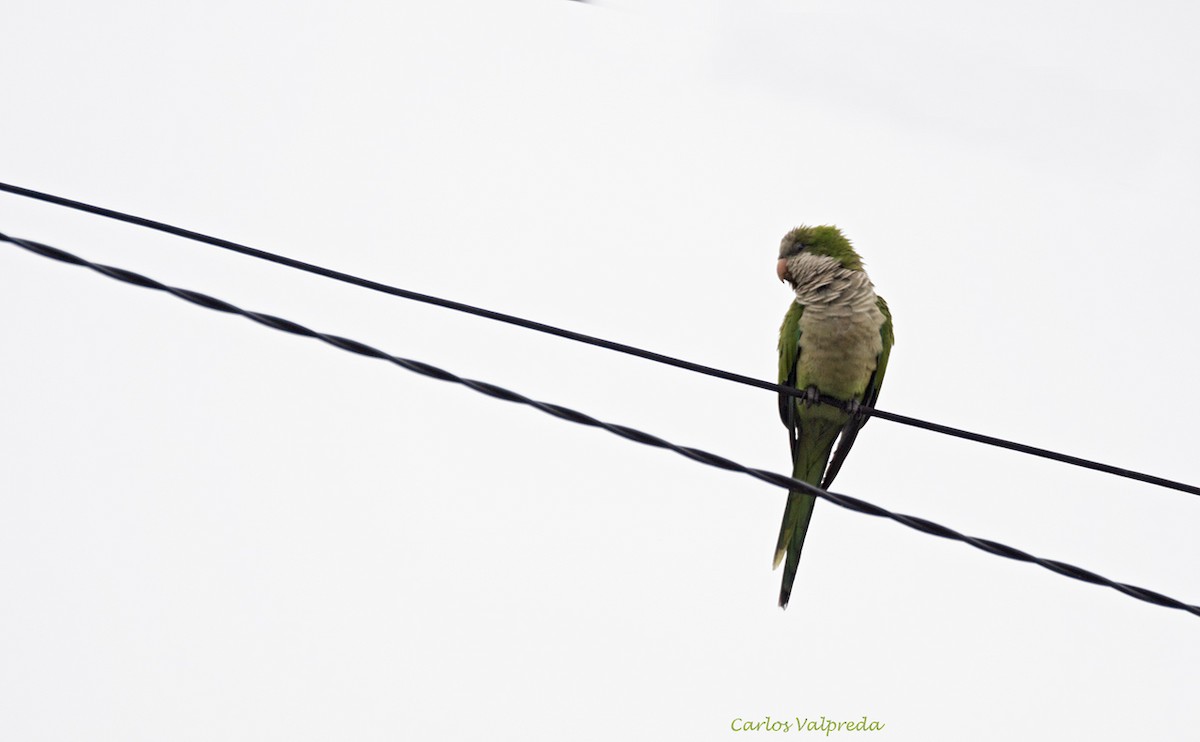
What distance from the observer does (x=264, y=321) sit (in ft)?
9.32

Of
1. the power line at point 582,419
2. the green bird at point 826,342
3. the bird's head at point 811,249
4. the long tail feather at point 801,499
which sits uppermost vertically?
the bird's head at point 811,249

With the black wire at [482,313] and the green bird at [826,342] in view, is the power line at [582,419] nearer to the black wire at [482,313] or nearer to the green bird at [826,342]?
the black wire at [482,313]

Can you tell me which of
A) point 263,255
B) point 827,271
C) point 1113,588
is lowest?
point 1113,588

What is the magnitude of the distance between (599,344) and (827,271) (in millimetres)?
3007

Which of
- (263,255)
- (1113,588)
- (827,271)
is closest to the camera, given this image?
(1113,588)

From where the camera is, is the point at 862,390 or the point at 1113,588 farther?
the point at 862,390

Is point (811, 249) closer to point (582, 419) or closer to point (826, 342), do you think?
point (826, 342)

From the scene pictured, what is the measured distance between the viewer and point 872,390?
6125mm

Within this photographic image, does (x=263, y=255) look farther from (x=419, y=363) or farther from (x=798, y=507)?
(x=798, y=507)

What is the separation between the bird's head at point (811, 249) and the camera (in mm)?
5871

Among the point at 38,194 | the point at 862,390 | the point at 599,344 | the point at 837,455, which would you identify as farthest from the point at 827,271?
the point at 38,194

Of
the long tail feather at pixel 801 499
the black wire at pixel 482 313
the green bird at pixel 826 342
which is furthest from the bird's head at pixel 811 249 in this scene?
the black wire at pixel 482 313

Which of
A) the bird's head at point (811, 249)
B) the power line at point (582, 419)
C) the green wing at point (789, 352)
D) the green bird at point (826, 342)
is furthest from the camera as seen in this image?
the green wing at point (789, 352)

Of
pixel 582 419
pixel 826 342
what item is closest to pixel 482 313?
pixel 582 419
